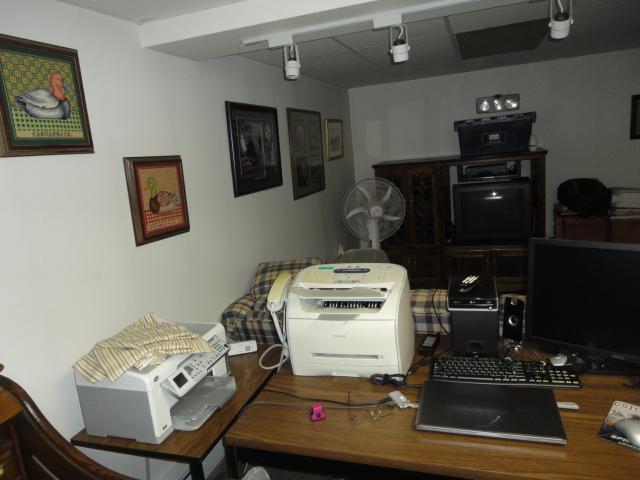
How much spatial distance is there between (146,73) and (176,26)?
0.82 ft

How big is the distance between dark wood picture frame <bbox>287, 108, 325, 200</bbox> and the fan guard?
1.17ft

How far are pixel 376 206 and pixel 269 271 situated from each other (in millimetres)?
1317

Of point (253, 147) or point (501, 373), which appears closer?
point (501, 373)

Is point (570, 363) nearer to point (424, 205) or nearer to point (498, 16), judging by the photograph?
point (498, 16)

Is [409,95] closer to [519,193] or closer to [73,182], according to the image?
[519,193]

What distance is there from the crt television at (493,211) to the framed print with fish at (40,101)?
3467 millimetres

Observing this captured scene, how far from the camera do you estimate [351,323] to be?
5.37ft

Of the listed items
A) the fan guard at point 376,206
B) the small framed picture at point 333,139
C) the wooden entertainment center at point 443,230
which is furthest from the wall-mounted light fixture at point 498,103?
the fan guard at point 376,206

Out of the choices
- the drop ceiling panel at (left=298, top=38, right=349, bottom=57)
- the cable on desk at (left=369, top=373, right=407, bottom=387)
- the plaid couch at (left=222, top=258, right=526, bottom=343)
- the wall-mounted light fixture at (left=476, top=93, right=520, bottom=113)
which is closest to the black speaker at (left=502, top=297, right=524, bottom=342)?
the plaid couch at (left=222, top=258, right=526, bottom=343)

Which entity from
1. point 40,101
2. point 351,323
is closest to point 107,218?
point 40,101

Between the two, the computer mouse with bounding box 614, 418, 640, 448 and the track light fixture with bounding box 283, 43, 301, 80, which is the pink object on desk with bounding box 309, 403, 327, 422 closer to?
the computer mouse with bounding box 614, 418, 640, 448

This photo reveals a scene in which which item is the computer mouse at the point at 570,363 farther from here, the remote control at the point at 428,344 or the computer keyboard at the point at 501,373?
the remote control at the point at 428,344

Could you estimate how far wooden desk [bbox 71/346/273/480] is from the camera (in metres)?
1.43

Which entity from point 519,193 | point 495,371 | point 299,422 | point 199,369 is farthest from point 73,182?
point 519,193
